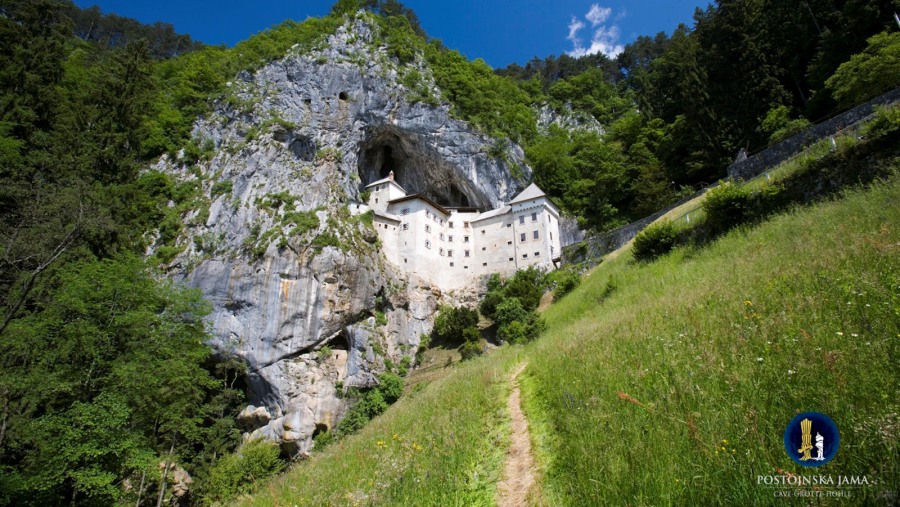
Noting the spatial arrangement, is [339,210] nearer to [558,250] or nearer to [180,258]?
[180,258]

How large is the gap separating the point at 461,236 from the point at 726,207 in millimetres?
34761

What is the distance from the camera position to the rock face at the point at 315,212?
34094mm

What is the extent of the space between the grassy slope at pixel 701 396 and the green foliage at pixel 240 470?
22.1 m

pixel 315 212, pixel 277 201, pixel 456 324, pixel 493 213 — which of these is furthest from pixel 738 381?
pixel 493 213

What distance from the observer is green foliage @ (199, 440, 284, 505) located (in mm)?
A: 26125

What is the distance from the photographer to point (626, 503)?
11.2 ft

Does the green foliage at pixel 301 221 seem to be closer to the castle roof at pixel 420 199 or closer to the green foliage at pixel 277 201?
the green foliage at pixel 277 201

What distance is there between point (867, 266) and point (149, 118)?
61348 millimetres

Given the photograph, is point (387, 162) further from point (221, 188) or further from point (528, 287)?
point (528, 287)

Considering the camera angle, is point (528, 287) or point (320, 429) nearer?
point (320, 429)

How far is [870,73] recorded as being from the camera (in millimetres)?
23734

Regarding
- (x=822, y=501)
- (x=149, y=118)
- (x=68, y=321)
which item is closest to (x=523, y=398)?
(x=822, y=501)

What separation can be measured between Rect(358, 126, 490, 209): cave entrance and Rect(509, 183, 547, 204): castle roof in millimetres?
4623

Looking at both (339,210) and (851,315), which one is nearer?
(851,315)
